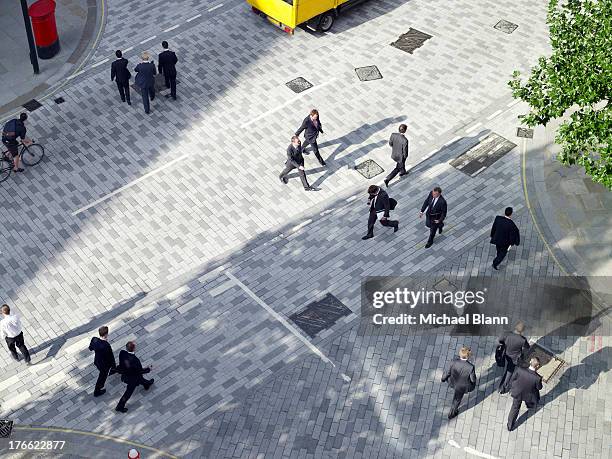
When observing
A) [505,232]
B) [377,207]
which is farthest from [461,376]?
[377,207]

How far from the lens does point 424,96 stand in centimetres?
2780

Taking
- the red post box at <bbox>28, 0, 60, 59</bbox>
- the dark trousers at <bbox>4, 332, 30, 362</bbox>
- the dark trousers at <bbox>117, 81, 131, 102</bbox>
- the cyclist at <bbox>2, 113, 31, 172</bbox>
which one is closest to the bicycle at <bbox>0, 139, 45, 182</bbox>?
the cyclist at <bbox>2, 113, 31, 172</bbox>

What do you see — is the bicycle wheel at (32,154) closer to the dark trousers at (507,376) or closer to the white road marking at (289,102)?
the white road marking at (289,102)

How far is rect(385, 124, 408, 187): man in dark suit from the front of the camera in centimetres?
2388

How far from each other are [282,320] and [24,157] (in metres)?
9.17

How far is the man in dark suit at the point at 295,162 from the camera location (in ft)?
78.2

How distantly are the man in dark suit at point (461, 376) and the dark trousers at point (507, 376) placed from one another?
105 centimetres

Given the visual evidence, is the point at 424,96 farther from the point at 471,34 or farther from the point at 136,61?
the point at 136,61

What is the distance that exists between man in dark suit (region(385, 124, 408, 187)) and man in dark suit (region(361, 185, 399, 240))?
1.72m

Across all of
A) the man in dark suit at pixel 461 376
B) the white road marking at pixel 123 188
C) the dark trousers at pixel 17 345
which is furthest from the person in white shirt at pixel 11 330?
the man in dark suit at pixel 461 376

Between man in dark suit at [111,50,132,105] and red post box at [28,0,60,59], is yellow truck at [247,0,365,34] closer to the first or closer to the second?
man in dark suit at [111,50,132,105]

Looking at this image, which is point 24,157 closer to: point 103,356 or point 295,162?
point 295,162

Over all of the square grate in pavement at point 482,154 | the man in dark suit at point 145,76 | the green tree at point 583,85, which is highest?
the green tree at point 583,85

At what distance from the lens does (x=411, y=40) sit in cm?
2995
